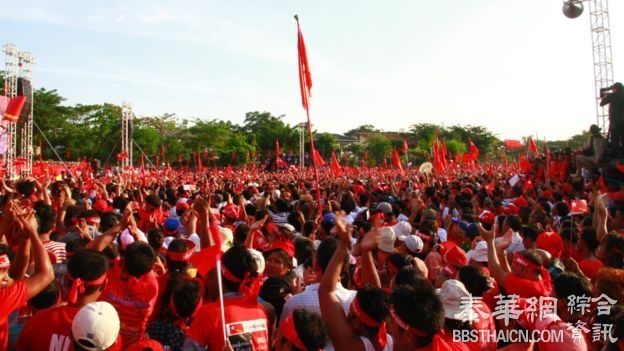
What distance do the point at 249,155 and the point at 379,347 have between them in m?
52.4

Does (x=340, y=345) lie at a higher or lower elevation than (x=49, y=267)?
lower

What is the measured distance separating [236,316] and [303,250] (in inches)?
80.2

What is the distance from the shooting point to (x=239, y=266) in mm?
3197

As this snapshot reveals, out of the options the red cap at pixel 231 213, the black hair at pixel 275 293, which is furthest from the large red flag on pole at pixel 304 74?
the black hair at pixel 275 293

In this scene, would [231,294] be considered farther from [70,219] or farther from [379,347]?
[70,219]

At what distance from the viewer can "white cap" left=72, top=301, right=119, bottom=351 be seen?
2414 mm

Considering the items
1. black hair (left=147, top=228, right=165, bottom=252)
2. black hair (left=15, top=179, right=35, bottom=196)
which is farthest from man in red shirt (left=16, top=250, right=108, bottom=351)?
black hair (left=15, top=179, right=35, bottom=196)

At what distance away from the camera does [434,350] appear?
100.0 inches

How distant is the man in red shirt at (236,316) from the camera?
2799 mm

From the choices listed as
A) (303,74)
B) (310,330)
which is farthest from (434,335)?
(303,74)

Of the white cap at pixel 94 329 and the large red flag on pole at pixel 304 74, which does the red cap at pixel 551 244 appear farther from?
the white cap at pixel 94 329

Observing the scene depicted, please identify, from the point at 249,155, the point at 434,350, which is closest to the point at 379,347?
the point at 434,350

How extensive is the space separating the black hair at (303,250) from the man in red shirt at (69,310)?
2108 millimetres

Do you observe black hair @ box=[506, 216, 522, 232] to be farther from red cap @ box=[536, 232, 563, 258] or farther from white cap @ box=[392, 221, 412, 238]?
white cap @ box=[392, 221, 412, 238]
